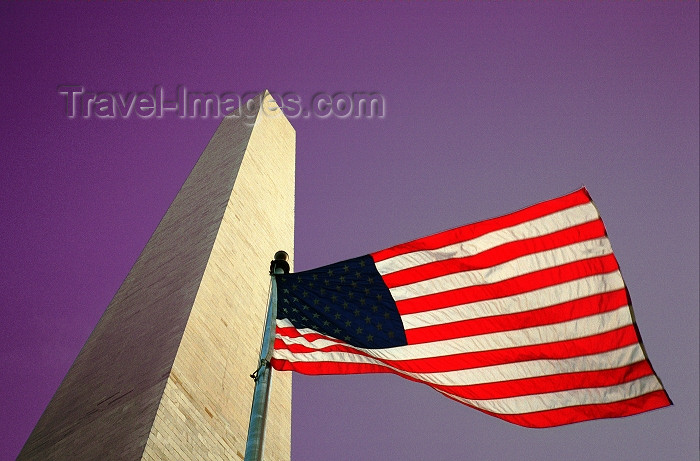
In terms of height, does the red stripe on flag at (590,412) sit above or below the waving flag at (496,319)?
below

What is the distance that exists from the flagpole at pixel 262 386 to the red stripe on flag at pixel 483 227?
3.35ft

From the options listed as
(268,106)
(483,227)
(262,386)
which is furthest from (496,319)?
(268,106)

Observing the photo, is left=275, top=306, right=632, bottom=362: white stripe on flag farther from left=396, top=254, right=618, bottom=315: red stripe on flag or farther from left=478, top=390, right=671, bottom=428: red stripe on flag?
left=478, top=390, right=671, bottom=428: red stripe on flag

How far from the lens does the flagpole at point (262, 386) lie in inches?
199

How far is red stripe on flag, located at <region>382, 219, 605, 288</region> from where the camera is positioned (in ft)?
22.1

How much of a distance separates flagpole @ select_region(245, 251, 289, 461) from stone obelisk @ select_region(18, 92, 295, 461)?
203cm

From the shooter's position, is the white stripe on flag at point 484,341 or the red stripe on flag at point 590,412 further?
the white stripe on flag at point 484,341

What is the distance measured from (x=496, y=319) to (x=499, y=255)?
65 centimetres

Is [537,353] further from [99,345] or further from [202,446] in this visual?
[99,345]

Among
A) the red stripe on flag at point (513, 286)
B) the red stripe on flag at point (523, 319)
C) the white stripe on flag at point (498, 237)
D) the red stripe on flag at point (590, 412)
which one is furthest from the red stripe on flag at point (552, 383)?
the white stripe on flag at point (498, 237)

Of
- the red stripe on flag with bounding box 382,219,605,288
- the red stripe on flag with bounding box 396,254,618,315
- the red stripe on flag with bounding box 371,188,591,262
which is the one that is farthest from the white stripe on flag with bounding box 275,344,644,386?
the red stripe on flag with bounding box 371,188,591,262

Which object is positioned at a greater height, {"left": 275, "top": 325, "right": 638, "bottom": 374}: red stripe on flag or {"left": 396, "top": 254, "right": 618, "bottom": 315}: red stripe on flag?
{"left": 396, "top": 254, "right": 618, "bottom": 315}: red stripe on flag

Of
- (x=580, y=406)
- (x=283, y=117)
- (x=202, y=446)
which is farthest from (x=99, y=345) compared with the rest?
(x=283, y=117)

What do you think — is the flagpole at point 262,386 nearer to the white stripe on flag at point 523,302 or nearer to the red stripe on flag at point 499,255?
the red stripe on flag at point 499,255
